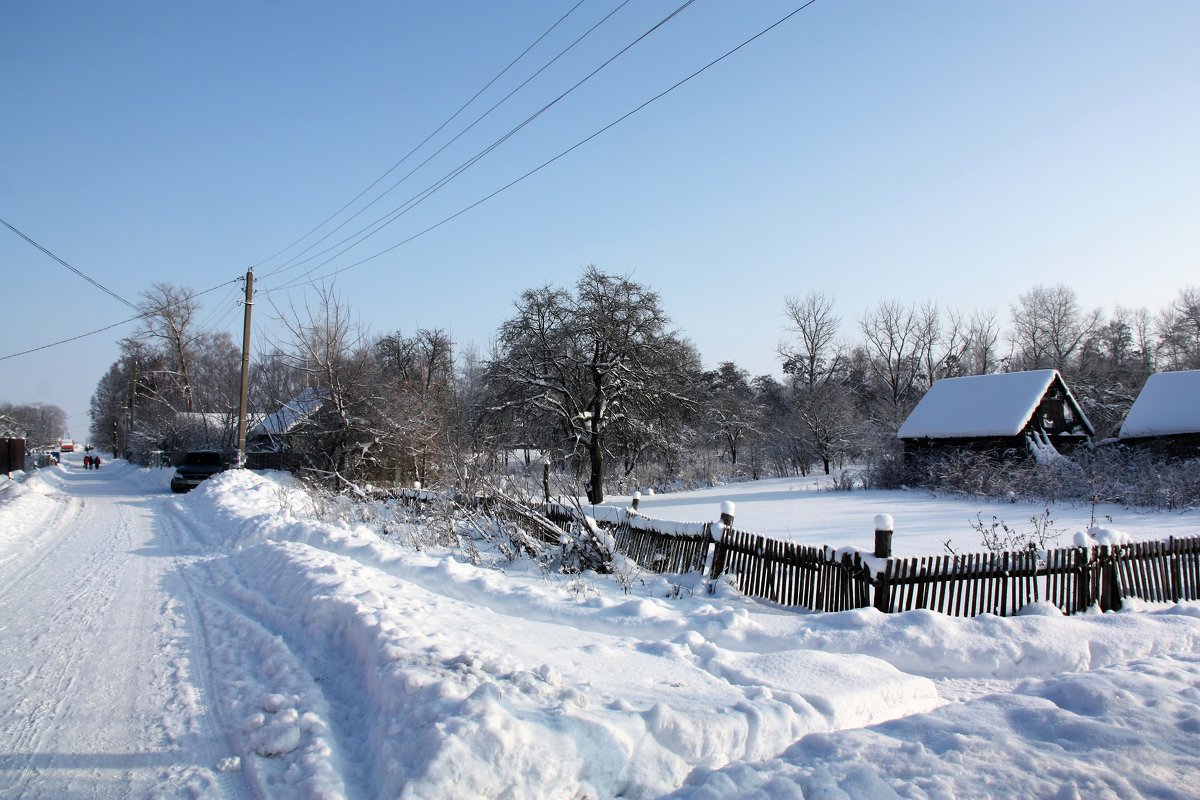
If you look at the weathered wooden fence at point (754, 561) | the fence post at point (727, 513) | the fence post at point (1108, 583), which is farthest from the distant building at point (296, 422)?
the fence post at point (1108, 583)

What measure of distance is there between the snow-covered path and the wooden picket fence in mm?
6309

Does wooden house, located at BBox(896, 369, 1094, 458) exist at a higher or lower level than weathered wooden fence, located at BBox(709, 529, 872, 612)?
Result: higher

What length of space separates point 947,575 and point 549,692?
5.40 m

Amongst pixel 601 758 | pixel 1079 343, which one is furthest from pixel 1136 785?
pixel 1079 343

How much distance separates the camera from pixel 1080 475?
22641mm

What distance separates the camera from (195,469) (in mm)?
27922

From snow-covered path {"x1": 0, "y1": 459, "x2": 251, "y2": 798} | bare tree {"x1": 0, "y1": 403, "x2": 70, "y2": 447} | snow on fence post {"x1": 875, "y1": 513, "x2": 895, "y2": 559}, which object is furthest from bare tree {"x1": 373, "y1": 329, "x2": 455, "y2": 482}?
bare tree {"x1": 0, "y1": 403, "x2": 70, "y2": 447}

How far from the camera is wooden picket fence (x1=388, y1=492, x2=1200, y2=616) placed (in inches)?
316

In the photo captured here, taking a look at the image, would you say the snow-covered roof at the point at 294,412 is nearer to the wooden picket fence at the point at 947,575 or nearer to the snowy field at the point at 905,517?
the snowy field at the point at 905,517

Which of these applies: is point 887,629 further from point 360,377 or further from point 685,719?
point 360,377

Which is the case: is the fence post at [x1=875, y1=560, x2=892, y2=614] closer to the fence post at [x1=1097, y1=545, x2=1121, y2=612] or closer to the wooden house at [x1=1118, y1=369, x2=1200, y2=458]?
the fence post at [x1=1097, y1=545, x2=1121, y2=612]

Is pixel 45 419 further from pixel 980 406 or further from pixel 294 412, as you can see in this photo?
pixel 980 406

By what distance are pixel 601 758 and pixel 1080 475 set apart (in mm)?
24070

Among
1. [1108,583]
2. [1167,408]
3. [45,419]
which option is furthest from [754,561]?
[45,419]
